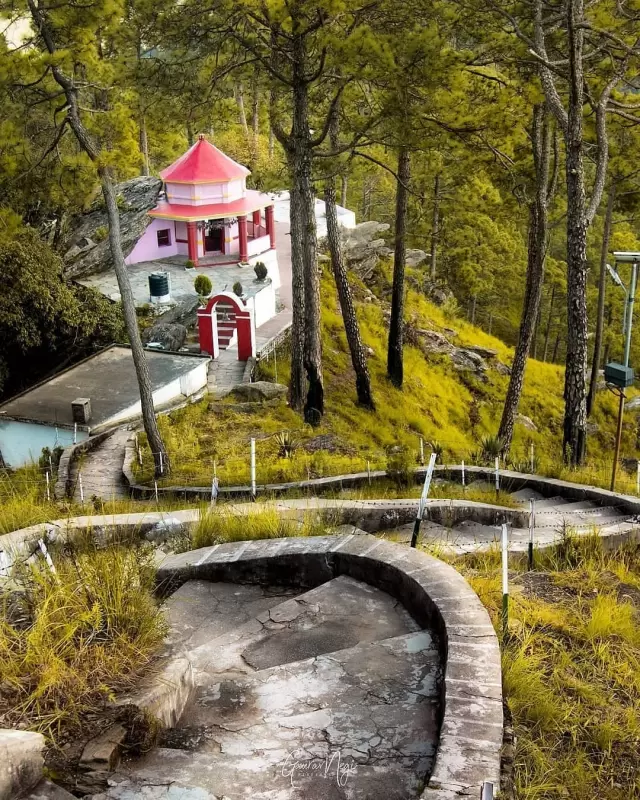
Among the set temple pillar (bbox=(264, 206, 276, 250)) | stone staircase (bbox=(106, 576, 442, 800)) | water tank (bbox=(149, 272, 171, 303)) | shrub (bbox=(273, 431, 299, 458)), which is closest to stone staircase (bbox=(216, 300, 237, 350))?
water tank (bbox=(149, 272, 171, 303))

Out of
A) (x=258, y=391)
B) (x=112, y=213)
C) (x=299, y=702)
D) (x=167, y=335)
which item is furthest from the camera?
(x=167, y=335)

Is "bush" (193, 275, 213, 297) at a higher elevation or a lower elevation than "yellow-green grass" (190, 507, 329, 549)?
lower

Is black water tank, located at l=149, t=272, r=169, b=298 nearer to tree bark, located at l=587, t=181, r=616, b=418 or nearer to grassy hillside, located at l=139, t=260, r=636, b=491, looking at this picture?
grassy hillside, located at l=139, t=260, r=636, b=491

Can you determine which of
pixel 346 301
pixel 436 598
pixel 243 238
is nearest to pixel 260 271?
pixel 243 238

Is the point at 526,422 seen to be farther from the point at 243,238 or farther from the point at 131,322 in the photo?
the point at 131,322

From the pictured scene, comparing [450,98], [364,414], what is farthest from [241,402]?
[450,98]

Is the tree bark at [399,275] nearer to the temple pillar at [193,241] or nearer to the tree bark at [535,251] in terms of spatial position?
the tree bark at [535,251]
